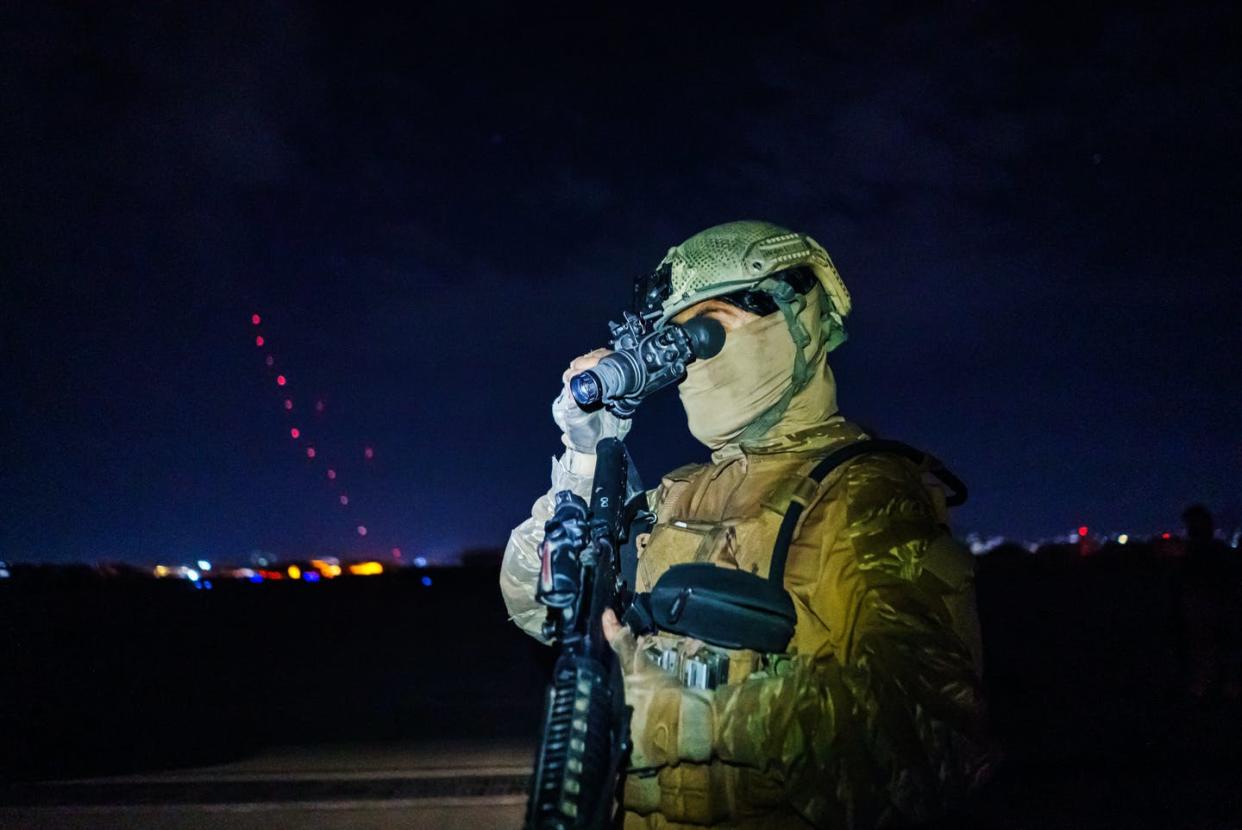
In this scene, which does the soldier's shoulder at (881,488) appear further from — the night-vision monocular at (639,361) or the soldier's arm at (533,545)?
the soldier's arm at (533,545)

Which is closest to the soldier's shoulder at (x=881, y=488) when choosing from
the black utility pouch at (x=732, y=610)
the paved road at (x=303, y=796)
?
the black utility pouch at (x=732, y=610)

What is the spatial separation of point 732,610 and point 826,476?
49cm

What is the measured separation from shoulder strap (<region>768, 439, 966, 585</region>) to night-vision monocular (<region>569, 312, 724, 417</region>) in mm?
525

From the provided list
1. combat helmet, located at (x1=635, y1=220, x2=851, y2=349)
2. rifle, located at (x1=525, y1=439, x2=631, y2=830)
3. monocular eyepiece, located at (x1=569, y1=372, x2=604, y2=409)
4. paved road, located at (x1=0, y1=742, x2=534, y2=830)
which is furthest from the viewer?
paved road, located at (x1=0, y1=742, x2=534, y2=830)

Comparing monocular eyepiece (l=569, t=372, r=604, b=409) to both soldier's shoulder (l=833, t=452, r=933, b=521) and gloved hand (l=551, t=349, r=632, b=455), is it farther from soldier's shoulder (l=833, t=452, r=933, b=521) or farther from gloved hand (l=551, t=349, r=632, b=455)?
soldier's shoulder (l=833, t=452, r=933, b=521)

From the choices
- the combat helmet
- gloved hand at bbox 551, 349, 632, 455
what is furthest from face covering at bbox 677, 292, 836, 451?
gloved hand at bbox 551, 349, 632, 455

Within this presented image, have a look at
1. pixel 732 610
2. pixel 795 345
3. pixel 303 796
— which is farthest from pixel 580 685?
pixel 303 796

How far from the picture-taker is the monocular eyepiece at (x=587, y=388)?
2154 millimetres

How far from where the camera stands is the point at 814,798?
5.43 feet

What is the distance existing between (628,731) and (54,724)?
37.5 ft

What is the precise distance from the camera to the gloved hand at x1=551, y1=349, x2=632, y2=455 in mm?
2559

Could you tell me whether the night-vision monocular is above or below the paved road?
above

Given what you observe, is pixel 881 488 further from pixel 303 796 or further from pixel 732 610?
pixel 303 796

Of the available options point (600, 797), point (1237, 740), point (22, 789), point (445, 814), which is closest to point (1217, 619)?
point (1237, 740)
